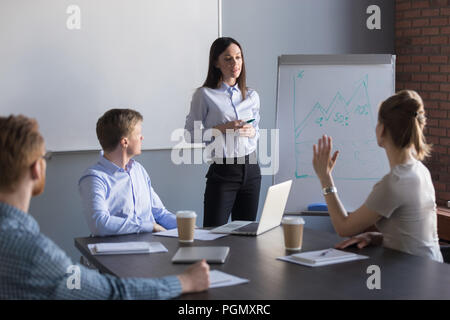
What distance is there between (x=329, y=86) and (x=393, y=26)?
1.36 metres

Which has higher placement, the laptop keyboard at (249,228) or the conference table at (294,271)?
the laptop keyboard at (249,228)

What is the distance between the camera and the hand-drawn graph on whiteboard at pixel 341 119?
382cm

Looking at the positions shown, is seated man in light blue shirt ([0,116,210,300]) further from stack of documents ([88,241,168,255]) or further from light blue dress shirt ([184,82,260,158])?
light blue dress shirt ([184,82,260,158])

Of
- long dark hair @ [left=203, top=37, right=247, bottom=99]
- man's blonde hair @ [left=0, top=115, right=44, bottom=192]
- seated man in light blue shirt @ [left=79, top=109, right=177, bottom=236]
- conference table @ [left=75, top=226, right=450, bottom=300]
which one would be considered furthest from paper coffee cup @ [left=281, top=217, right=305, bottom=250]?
long dark hair @ [left=203, top=37, right=247, bottom=99]

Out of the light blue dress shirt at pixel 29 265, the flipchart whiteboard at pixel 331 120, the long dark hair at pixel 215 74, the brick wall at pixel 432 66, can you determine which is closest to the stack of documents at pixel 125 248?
the light blue dress shirt at pixel 29 265

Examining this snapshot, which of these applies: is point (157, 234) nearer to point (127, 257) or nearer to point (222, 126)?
point (127, 257)

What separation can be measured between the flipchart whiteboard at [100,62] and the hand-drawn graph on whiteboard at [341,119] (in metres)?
0.75

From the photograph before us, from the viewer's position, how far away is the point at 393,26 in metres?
4.86

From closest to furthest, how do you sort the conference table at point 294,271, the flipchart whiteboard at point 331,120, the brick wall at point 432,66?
the conference table at point 294,271
the flipchart whiteboard at point 331,120
the brick wall at point 432,66

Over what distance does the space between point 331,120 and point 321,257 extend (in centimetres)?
190

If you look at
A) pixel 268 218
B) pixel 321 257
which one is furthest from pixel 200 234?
pixel 321 257

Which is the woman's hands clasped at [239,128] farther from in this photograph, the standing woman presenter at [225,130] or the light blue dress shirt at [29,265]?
the light blue dress shirt at [29,265]

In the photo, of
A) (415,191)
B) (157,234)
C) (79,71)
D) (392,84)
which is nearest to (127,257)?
(157,234)
